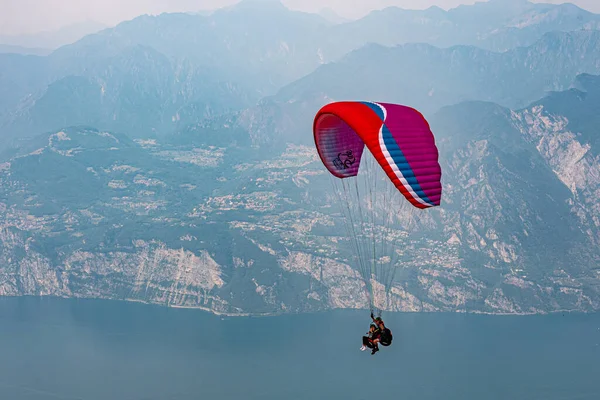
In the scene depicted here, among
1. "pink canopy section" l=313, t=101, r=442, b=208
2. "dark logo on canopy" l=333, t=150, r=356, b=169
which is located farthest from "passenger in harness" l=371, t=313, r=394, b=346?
"dark logo on canopy" l=333, t=150, r=356, b=169

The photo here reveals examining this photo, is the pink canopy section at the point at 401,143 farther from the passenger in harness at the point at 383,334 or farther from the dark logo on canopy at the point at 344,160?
the passenger in harness at the point at 383,334

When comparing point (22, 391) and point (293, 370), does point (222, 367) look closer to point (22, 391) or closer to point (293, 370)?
point (293, 370)

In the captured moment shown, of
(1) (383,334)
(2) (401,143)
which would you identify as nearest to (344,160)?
(2) (401,143)

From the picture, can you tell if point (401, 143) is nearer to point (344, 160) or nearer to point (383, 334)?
point (344, 160)

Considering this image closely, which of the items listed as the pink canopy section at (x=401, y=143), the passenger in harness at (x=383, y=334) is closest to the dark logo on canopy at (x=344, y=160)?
the pink canopy section at (x=401, y=143)

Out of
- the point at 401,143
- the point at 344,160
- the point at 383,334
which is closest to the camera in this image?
the point at 401,143

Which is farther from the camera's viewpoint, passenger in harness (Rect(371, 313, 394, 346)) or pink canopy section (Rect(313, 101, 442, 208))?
passenger in harness (Rect(371, 313, 394, 346))

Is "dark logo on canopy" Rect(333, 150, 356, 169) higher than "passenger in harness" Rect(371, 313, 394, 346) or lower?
higher

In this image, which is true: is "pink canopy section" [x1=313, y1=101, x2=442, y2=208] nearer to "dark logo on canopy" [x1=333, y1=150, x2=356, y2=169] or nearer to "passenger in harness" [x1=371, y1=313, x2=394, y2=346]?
"dark logo on canopy" [x1=333, y1=150, x2=356, y2=169]
